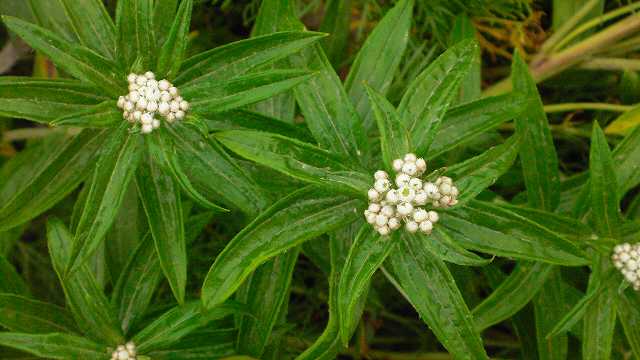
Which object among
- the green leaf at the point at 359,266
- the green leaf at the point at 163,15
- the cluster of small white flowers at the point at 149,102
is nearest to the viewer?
the green leaf at the point at 359,266

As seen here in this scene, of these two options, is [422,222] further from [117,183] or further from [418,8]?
[418,8]

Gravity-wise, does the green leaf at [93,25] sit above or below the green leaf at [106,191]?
above

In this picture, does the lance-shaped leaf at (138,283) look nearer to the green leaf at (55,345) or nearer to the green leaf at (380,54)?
the green leaf at (55,345)

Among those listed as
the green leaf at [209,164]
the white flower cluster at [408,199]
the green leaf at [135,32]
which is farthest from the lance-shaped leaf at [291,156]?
the green leaf at [135,32]

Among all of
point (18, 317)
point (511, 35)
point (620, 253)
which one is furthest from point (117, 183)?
point (511, 35)

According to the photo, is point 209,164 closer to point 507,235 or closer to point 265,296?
point 265,296

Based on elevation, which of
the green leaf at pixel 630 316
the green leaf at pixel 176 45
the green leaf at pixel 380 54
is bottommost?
the green leaf at pixel 630 316
